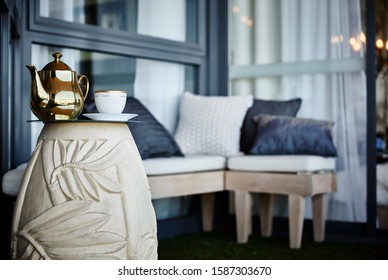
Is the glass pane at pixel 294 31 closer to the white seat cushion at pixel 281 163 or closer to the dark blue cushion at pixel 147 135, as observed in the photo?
the white seat cushion at pixel 281 163

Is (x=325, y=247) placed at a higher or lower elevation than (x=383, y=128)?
lower

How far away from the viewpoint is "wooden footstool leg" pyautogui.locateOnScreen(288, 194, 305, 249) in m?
3.21

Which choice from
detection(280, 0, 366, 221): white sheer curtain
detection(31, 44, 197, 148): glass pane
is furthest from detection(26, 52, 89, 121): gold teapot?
detection(280, 0, 366, 221): white sheer curtain

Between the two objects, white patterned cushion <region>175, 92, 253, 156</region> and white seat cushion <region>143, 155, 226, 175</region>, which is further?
white patterned cushion <region>175, 92, 253, 156</region>

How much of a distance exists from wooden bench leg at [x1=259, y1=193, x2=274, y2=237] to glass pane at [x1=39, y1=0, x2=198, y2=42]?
1155mm

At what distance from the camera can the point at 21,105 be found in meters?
2.94

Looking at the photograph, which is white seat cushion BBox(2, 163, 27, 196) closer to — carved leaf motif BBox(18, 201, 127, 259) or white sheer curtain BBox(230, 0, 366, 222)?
carved leaf motif BBox(18, 201, 127, 259)

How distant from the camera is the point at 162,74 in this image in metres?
3.82

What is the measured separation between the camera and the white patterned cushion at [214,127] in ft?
11.9

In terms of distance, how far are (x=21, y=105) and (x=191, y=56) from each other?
1342 mm

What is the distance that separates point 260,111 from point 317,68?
17.7 inches

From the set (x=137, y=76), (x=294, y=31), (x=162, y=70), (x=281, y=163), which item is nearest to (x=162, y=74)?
(x=162, y=70)

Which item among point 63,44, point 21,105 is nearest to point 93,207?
point 21,105
